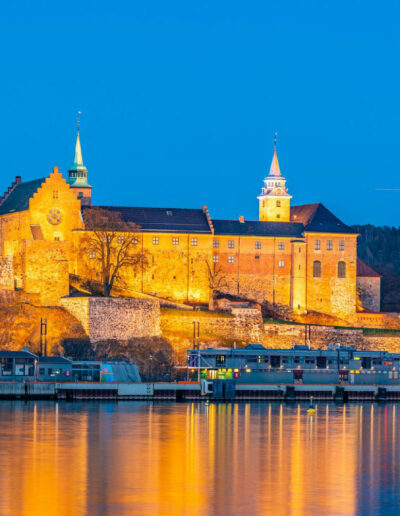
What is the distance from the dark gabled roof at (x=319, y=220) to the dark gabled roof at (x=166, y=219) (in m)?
10.0

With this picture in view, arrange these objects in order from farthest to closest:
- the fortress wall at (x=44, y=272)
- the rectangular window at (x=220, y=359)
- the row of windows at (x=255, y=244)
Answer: the row of windows at (x=255, y=244)
the fortress wall at (x=44, y=272)
the rectangular window at (x=220, y=359)

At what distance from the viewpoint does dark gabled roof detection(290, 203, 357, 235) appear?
12069cm

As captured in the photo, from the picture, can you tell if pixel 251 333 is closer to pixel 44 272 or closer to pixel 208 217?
pixel 208 217

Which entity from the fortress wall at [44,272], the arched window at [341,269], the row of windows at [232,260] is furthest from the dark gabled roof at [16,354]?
the arched window at [341,269]

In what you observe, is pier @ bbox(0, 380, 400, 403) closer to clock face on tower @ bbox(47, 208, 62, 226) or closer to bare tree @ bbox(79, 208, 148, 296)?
bare tree @ bbox(79, 208, 148, 296)

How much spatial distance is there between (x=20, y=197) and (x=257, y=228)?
73.3 feet

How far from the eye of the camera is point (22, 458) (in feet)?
178

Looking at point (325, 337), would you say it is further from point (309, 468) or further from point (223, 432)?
point (309, 468)

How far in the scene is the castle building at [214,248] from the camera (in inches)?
4284

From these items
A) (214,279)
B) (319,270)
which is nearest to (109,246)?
(214,279)

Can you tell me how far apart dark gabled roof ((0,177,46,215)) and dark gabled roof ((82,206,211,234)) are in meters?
5.01

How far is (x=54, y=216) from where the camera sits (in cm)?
10844

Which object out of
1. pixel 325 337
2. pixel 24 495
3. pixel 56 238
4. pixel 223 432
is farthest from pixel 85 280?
pixel 24 495

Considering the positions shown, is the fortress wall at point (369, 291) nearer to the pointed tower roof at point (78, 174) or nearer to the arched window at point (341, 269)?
the arched window at point (341, 269)
